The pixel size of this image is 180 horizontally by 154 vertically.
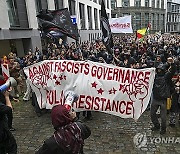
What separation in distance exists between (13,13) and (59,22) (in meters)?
9.46

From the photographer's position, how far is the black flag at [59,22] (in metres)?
7.27

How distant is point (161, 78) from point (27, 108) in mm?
4538

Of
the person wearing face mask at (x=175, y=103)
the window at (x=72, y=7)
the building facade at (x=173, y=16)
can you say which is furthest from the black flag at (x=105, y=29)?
the building facade at (x=173, y=16)

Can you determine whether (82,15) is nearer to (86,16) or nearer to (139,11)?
(86,16)

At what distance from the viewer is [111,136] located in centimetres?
504

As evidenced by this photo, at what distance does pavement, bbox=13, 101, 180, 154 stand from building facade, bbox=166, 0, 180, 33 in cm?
7553

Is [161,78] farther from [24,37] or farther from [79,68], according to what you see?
[24,37]

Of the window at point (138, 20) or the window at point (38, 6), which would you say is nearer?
the window at point (38, 6)

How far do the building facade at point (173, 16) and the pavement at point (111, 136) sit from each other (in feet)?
248

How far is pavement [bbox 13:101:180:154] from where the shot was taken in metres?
4.49

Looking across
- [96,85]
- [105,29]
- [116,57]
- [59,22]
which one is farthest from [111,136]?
[116,57]

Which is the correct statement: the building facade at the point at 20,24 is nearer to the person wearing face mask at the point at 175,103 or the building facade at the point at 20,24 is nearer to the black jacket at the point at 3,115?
the person wearing face mask at the point at 175,103

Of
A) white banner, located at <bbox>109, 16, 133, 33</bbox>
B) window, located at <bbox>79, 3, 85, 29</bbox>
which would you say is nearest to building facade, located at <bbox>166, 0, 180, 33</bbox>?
window, located at <bbox>79, 3, 85, 29</bbox>

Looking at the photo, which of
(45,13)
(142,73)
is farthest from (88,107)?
(45,13)
